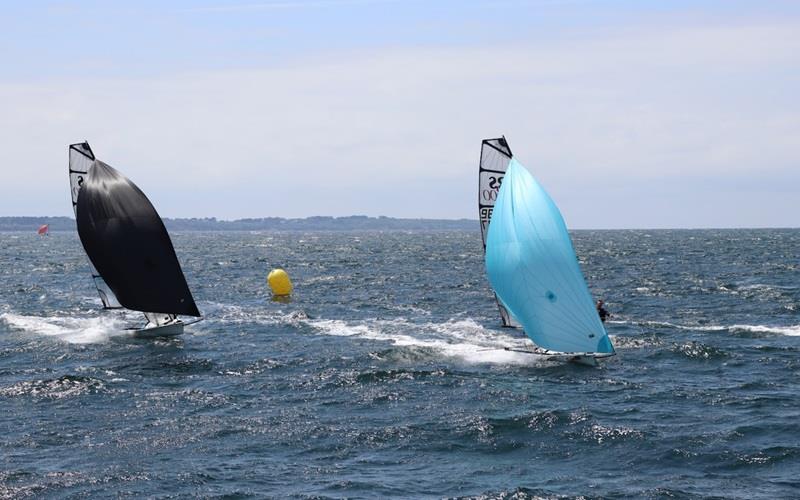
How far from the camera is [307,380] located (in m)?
37.0

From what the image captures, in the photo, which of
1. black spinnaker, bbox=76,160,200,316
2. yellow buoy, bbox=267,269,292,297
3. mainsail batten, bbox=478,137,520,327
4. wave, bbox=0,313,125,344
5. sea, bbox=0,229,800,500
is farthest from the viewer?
yellow buoy, bbox=267,269,292,297

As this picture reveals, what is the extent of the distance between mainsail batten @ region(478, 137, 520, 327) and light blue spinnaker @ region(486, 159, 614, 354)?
1863 mm

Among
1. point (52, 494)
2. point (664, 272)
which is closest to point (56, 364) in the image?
point (52, 494)

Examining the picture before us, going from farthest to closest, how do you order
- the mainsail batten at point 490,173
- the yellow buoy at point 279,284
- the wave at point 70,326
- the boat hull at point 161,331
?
the yellow buoy at point 279,284 → the wave at point 70,326 → the boat hull at point 161,331 → the mainsail batten at point 490,173

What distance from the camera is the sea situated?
24.6 m

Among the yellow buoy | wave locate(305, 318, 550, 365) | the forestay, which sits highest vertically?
the forestay

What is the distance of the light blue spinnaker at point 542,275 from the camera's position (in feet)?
122

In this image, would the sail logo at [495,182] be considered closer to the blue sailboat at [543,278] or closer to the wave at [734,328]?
the blue sailboat at [543,278]

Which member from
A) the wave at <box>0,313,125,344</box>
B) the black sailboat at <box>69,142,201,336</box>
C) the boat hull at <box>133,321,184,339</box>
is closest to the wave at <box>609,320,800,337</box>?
the boat hull at <box>133,321,184,339</box>

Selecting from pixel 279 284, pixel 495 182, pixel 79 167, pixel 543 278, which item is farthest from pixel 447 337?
pixel 279 284

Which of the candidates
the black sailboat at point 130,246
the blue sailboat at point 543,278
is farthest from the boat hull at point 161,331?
the blue sailboat at point 543,278

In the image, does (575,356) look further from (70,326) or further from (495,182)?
(70,326)

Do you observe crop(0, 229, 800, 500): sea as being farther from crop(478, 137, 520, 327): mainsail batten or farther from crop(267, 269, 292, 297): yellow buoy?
crop(267, 269, 292, 297): yellow buoy

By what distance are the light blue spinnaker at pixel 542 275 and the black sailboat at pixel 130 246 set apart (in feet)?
54.2
